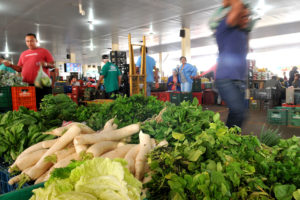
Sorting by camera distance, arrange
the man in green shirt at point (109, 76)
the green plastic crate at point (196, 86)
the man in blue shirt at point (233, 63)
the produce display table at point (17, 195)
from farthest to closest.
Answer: the green plastic crate at point (196, 86), the man in green shirt at point (109, 76), the man in blue shirt at point (233, 63), the produce display table at point (17, 195)

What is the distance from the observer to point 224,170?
0.94 metres

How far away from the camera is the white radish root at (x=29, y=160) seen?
146 cm

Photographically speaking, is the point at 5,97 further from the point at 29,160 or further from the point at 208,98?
the point at 208,98

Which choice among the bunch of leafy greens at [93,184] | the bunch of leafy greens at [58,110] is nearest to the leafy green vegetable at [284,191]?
the bunch of leafy greens at [93,184]

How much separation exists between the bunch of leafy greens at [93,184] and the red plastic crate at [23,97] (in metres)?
3.30

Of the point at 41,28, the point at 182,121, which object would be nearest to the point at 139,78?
the point at 182,121

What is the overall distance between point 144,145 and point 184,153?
1.17ft

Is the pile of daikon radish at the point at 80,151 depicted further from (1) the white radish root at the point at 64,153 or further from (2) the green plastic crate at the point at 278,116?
(2) the green plastic crate at the point at 278,116

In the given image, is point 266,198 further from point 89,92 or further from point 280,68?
point 280,68

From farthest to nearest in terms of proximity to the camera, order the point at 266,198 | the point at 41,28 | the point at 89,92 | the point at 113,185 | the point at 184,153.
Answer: the point at 41,28
the point at 89,92
the point at 184,153
the point at 266,198
the point at 113,185

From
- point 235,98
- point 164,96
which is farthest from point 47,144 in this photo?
point 164,96

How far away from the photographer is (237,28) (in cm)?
213

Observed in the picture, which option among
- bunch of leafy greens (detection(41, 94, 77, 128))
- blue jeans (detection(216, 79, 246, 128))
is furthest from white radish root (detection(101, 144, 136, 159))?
blue jeans (detection(216, 79, 246, 128))

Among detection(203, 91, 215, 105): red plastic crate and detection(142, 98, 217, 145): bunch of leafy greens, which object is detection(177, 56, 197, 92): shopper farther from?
detection(142, 98, 217, 145): bunch of leafy greens
